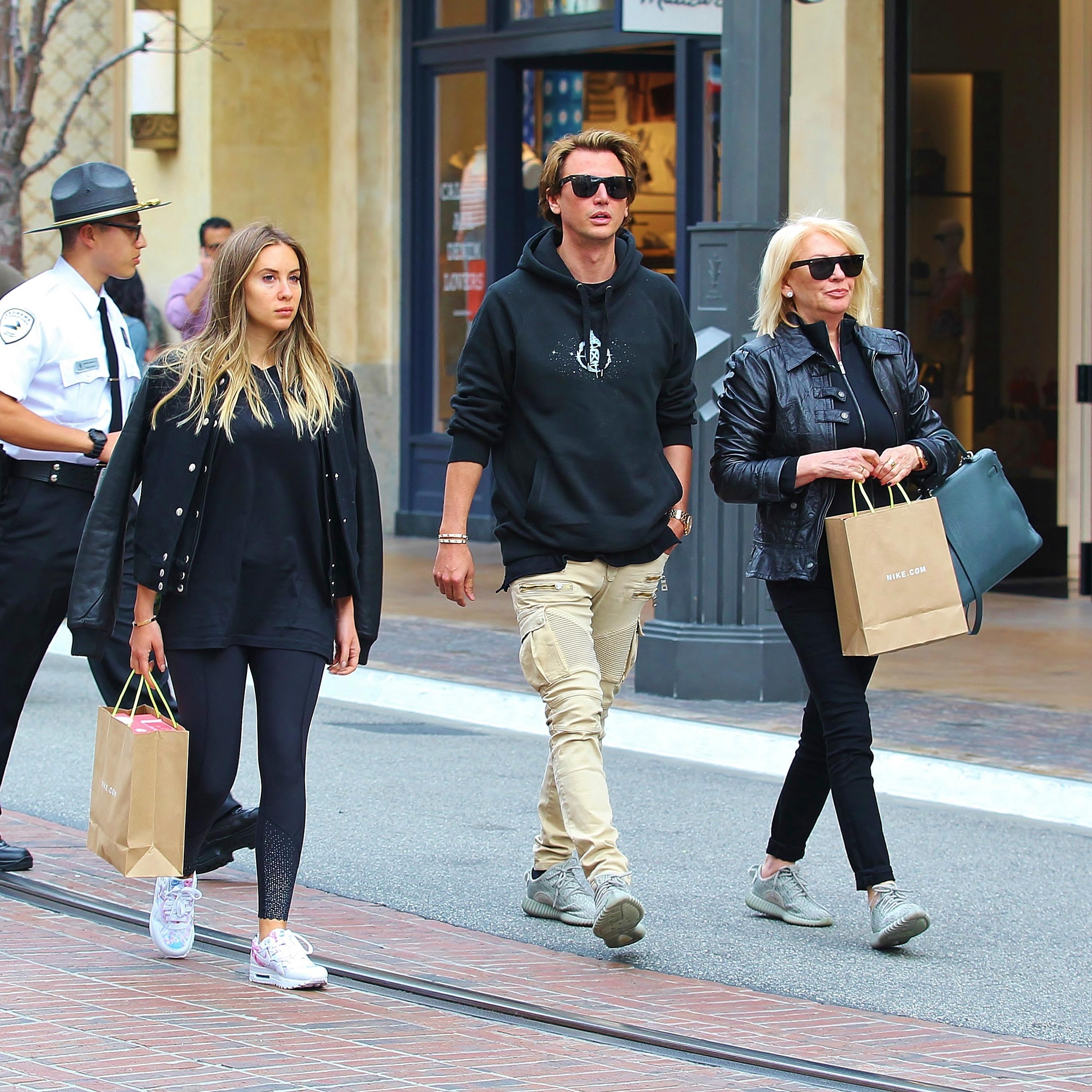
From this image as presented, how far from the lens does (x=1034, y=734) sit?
834 cm

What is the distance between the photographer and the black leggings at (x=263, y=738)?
488cm

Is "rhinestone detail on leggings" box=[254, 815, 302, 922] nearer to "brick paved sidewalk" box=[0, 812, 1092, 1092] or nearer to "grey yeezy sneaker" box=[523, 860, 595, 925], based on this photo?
"brick paved sidewalk" box=[0, 812, 1092, 1092]

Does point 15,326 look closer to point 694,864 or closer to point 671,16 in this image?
point 694,864

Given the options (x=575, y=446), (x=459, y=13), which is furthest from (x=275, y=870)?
(x=459, y=13)

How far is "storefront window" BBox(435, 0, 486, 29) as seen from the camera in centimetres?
1619

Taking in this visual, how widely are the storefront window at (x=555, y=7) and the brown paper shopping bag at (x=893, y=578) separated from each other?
10.2 meters

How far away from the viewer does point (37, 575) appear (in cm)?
604

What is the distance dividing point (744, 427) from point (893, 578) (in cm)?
59

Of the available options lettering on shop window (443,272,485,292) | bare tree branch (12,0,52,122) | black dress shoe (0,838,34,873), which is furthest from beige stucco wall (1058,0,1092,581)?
black dress shoe (0,838,34,873)

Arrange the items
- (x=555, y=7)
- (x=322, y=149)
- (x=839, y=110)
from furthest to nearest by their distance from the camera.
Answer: (x=322, y=149) → (x=555, y=7) → (x=839, y=110)

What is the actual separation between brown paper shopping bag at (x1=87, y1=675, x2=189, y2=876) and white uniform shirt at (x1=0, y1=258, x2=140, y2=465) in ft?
4.84

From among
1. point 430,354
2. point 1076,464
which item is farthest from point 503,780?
point 430,354

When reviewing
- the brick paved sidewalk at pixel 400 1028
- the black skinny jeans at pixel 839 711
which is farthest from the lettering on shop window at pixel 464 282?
the brick paved sidewalk at pixel 400 1028

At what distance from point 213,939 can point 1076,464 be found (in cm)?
927
